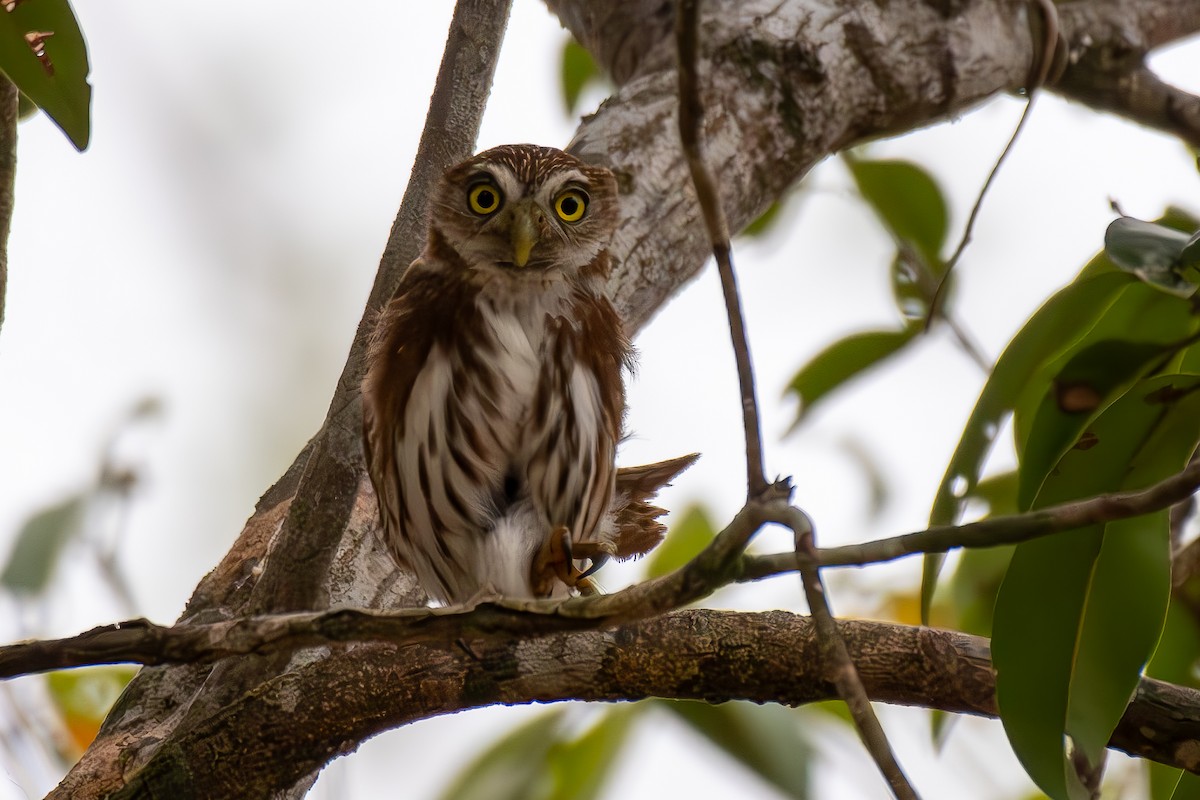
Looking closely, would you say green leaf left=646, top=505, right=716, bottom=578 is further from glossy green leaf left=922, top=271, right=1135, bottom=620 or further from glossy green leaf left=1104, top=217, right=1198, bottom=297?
glossy green leaf left=1104, top=217, right=1198, bottom=297

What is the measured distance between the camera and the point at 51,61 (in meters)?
2.14

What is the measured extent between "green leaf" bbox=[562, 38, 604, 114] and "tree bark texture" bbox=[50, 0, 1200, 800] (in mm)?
799

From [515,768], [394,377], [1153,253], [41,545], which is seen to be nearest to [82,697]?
[41,545]

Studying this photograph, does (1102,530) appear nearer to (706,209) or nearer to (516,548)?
(706,209)

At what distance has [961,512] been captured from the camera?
235 centimetres

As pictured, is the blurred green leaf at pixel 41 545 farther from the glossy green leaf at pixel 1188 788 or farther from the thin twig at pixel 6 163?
the glossy green leaf at pixel 1188 788

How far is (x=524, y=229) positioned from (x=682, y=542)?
1369mm

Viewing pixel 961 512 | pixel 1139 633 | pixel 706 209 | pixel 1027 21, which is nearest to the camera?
pixel 706 209

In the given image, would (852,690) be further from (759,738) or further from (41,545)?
(41,545)

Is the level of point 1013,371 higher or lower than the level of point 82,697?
lower

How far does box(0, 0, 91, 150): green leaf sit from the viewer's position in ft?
6.91

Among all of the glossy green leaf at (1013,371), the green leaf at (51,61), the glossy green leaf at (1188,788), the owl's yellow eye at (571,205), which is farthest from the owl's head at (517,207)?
the glossy green leaf at (1188,788)

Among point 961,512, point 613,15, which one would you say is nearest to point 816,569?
point 961,512

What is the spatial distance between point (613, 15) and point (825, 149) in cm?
81
